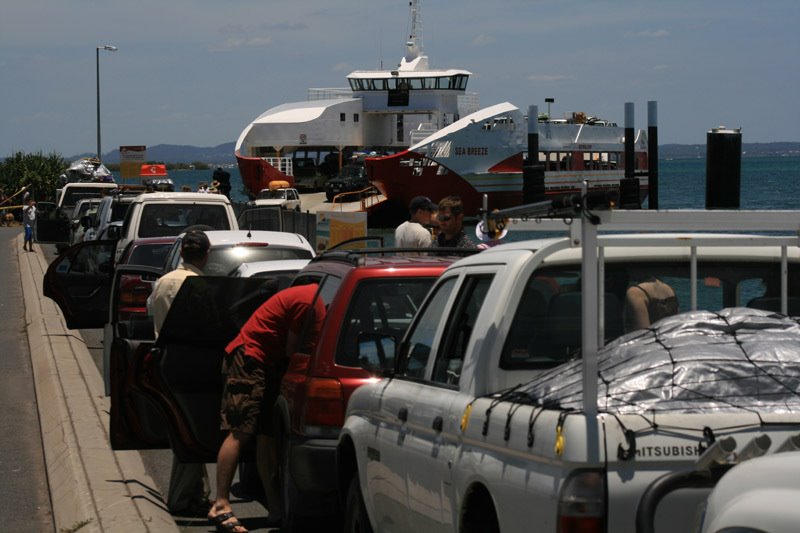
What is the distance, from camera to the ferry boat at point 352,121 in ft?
227

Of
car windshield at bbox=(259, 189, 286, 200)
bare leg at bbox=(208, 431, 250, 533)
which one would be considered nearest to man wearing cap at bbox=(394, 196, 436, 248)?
bare leg at bbox=(208, 431, 250, 533)

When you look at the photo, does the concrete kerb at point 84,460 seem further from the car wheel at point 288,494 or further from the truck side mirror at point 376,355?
the truck side mirror at point 376,355

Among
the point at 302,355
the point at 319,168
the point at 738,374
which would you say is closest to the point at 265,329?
the point at 302,355

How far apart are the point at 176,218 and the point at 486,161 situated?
45376mm

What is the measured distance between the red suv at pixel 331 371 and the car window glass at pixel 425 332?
931 mm

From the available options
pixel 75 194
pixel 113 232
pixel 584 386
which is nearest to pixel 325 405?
pixel 584 386

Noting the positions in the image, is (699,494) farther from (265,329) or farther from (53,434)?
(53,434)

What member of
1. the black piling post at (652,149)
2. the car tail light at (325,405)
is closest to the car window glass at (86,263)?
the black piling post at (652,149)

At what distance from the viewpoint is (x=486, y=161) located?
211ft

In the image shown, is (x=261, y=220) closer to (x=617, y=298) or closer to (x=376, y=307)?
(x=376, y=307)

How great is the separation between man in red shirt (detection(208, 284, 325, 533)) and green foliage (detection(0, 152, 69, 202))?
2701 inches

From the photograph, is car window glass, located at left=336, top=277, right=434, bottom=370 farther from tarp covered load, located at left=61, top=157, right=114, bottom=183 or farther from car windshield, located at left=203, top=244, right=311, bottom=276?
tarp covered load, located at left=61, top=157, right=114, bottom=183

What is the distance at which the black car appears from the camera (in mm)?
65188

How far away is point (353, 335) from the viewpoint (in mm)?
7457
